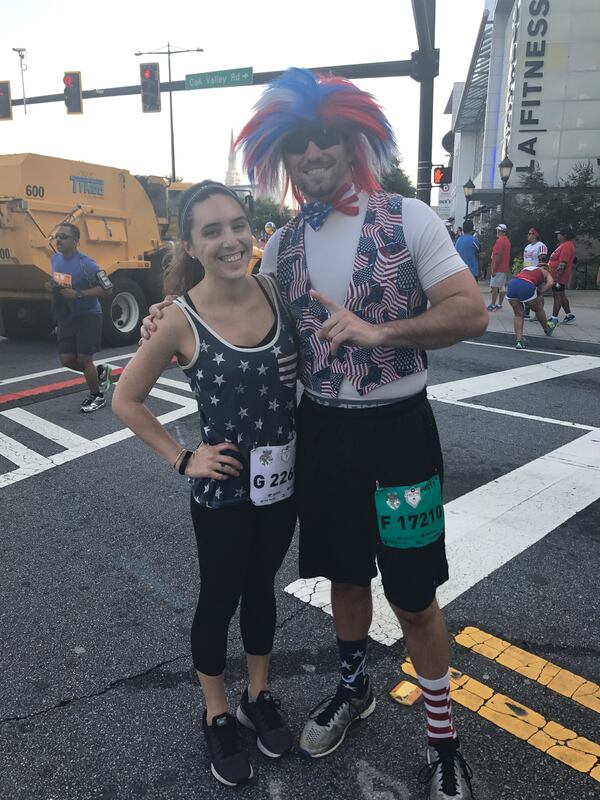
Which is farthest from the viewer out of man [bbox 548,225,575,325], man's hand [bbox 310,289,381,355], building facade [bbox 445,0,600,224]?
building facade [bbox 445,0,600,224]

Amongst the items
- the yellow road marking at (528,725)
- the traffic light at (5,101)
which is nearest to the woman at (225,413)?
the yellow road marking at (528,725)

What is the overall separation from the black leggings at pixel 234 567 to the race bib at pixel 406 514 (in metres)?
0.34

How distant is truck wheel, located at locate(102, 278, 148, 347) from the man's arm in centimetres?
864

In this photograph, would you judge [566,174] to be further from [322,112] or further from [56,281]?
[322,112]

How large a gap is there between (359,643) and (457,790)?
0.51m

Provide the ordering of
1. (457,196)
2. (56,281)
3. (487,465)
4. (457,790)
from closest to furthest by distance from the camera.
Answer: (457,790) < (487,465) < (56,281) < (457,196)

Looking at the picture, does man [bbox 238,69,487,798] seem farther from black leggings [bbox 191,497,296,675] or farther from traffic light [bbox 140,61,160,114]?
traffic light [bbox 140,61,160,114]

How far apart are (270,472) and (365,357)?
46 cm

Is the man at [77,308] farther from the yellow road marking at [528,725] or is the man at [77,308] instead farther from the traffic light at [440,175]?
the traffic light at [440,175]

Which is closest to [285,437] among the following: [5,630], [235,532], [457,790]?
[235,532]

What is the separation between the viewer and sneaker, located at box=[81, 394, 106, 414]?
627cm

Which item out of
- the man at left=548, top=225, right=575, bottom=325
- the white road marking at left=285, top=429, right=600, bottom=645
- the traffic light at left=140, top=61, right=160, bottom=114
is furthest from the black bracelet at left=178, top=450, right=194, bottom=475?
the traffic light at left=140, top=61, right=160, bottom=114

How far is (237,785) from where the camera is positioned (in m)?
1.94

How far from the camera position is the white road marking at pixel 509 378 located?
6.87 m
